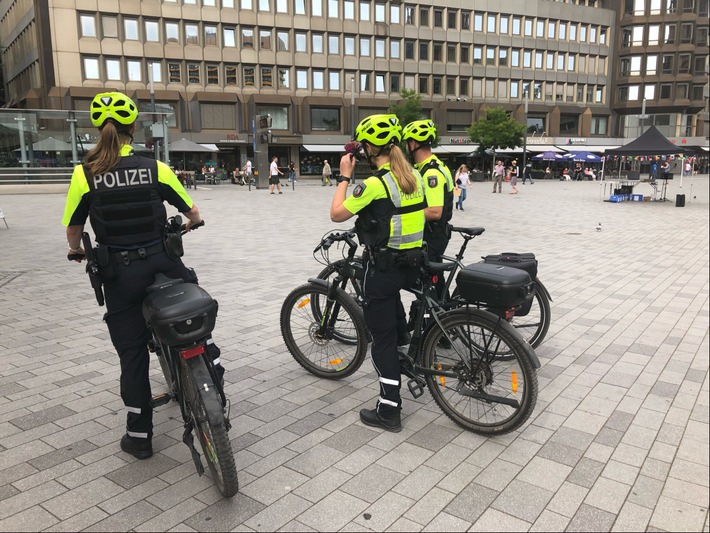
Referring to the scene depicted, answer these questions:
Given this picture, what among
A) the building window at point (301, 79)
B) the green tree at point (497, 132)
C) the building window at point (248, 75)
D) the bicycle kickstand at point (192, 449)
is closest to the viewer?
the bicycle kickstand at point (192, 449)

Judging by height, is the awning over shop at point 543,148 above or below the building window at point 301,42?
below

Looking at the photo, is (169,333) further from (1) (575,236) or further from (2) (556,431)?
(1) (575,236)

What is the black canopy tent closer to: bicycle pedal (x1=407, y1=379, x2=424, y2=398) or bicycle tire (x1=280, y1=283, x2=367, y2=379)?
bicycle tire (x1=280, y1=283, x2=367, y2=379)

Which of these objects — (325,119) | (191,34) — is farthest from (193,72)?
(325,119)

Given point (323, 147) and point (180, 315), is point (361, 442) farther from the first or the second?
point (323, 147)

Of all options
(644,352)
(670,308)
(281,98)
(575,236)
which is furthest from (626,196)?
(281,98)

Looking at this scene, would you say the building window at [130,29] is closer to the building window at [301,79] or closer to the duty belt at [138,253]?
the building window at [301,79]

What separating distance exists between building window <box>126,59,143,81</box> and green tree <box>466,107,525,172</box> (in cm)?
2933

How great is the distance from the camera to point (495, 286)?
3441 mm

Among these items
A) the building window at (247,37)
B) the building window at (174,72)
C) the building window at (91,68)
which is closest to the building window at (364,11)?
the building window at (247,37)

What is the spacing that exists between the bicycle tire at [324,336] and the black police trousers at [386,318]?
569 mm

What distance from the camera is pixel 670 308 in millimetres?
6520

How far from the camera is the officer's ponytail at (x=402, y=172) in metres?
3.49

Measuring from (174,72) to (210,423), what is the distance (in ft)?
166
